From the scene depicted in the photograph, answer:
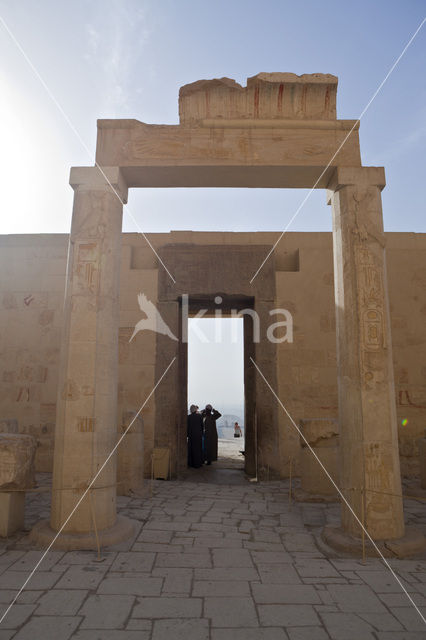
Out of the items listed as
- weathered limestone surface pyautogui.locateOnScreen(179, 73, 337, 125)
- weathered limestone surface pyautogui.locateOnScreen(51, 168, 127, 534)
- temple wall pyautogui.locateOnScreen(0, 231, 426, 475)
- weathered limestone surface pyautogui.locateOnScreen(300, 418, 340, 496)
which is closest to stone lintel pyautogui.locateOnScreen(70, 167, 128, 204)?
weathered limestone surface pyautogui.locateOnScreen(51, 168, 127, 534)

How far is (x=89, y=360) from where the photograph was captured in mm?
4672

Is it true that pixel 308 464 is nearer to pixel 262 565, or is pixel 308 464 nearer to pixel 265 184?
pixel 262 565

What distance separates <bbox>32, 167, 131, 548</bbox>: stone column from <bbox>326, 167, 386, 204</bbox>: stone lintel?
2.55 m

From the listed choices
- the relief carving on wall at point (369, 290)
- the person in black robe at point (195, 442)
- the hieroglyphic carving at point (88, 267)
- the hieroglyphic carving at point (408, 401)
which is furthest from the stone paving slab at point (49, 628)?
the hieroglyphic carving at point (408, 401)

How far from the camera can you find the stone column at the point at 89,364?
4.47m

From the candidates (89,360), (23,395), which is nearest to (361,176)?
(89,360)

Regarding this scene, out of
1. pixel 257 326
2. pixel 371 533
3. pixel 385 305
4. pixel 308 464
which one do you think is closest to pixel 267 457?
pixel 308 464

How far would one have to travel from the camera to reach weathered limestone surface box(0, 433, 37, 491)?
4539mm

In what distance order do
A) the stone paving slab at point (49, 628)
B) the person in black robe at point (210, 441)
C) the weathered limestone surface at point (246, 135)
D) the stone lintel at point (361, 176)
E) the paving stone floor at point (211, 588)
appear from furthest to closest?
the person in black robe at point (210, 441) → the weathered limestone surface at point (246, 135) → the stone lintel at point (361, 176) → the paving stone floor at point (211, 588) → the stone paving slab at point (49, 628)

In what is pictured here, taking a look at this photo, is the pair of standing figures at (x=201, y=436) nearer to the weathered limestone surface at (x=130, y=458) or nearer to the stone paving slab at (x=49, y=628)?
the weathered limestone surface at (x=130, y=458)

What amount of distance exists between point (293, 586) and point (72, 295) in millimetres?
3467

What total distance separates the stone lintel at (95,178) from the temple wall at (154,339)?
3.60 meters

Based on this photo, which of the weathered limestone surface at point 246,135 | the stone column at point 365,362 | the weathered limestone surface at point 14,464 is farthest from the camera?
the weathered limestone surface at point 246,135

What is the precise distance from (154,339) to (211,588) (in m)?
5.36
